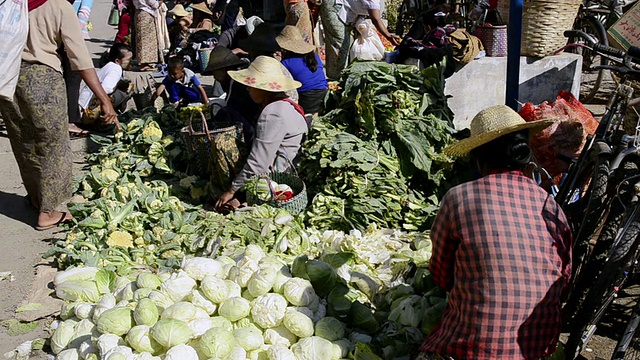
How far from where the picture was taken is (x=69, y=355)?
3232mm

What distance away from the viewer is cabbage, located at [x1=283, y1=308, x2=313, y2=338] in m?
3.09

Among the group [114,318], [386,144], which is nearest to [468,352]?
[114,318]

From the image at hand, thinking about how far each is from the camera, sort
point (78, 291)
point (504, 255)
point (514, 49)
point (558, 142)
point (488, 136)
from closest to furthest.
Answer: point (504, 255) → point (488, 136) → point (78, 291) → point (558, 142) → point (514, 49)

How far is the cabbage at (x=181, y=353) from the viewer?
291cm

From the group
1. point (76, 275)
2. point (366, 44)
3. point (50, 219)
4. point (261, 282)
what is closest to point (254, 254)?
point (261, 282)

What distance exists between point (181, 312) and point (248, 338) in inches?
14.2

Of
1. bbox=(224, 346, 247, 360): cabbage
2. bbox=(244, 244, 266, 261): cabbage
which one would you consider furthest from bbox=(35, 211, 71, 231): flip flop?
bbox=(224, 346, 247, 360): cabbage

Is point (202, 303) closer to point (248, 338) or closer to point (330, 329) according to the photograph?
point (248, 338)

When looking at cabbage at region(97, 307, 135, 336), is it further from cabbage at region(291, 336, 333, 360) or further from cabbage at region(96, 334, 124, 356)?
cabbage at region(291, 336, 333, 360)

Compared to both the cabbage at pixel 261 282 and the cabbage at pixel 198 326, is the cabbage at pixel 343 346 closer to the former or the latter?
the cabbage at pixel 261 282

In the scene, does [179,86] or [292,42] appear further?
[179,86]

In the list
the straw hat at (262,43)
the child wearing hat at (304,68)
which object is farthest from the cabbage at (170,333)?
the straw hat at (262,43)

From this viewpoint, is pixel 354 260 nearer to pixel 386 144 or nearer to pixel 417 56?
pixel 386 144

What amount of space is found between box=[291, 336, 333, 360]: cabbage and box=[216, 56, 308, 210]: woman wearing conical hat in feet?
→ 6.80
